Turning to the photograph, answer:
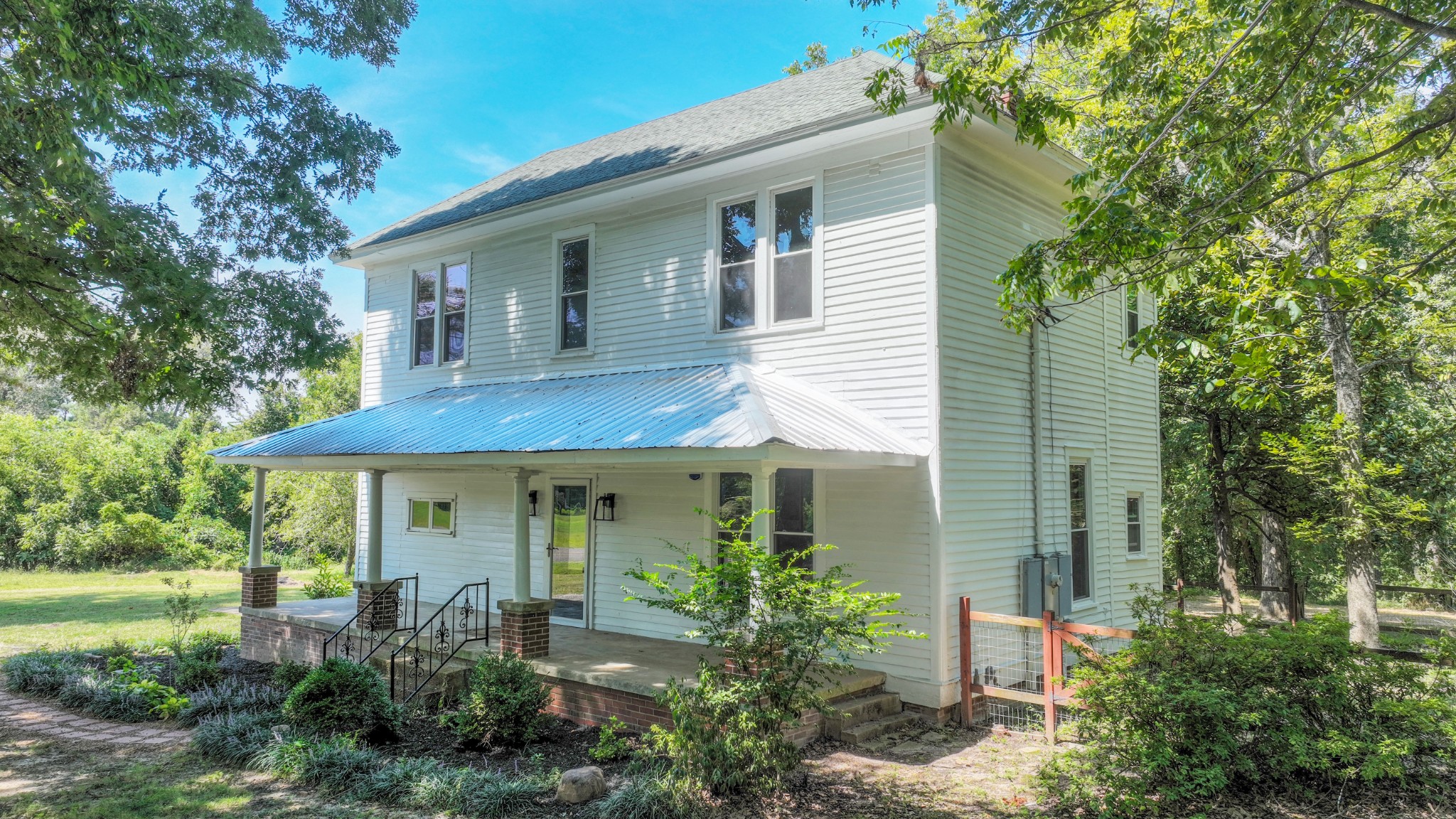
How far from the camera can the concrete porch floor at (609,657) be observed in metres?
8.22

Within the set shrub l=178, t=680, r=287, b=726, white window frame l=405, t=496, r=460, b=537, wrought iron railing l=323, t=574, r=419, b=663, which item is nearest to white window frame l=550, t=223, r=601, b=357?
white window frame l=405, t=496, r=460, b=537

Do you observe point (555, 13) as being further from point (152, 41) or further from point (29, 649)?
point (29, 649)

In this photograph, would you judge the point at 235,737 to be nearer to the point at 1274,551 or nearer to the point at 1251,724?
the point at 1251,724

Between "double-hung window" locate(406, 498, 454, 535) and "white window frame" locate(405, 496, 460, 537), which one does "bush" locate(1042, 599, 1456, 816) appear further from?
"double-hung window" locate(406, 498, 454, 535)

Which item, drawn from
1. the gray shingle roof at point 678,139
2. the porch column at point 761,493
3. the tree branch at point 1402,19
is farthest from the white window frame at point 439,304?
the tree branch at point 1402,19

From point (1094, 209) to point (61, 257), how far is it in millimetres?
10798

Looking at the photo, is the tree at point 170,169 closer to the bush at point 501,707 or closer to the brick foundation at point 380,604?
the brick foundation at point 380,604

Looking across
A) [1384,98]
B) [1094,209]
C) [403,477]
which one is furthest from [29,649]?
[1384,98]

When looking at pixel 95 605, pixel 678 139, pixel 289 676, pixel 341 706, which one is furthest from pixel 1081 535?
pixel 95 605

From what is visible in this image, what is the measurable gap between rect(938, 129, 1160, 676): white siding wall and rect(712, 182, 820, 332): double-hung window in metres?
1.68

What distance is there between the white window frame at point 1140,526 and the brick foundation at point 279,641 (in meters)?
11.4

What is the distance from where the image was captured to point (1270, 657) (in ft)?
20.6

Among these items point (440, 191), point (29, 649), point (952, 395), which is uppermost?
point (440, 191)

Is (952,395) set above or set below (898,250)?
below
